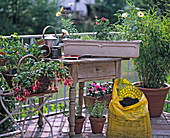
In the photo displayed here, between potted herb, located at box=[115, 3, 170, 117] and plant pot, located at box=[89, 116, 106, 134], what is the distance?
0.82 meters

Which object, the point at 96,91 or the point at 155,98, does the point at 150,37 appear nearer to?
the point at 155,98

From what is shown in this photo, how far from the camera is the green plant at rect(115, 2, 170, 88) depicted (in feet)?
11.8

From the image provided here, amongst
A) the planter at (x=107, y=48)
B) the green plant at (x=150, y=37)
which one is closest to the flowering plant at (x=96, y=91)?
the green plant at (x=150, y=37)

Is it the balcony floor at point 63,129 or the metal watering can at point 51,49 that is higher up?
the metal watering can at point 51,49

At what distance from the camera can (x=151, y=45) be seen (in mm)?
3619

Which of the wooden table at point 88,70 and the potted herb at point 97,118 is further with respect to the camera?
the potted herb at point 97,118

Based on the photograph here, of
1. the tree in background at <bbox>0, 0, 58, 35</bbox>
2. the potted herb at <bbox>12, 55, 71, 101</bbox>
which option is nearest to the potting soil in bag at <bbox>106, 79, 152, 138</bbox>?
the potted herb at <bbox>12, 55, 71, 101</bbox>

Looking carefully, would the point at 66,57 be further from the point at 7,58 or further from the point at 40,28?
the point at 40,28

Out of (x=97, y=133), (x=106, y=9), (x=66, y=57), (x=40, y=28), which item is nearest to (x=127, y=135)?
(x=97, y=133)

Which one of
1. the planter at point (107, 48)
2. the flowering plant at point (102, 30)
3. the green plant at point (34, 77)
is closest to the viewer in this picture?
the green plant at point (34, 77)

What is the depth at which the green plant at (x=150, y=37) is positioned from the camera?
360 cm

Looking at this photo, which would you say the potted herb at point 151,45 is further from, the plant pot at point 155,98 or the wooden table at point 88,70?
the wooden table at point 88,70

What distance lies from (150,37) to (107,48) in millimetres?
896

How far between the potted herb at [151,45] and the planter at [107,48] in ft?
1.86
